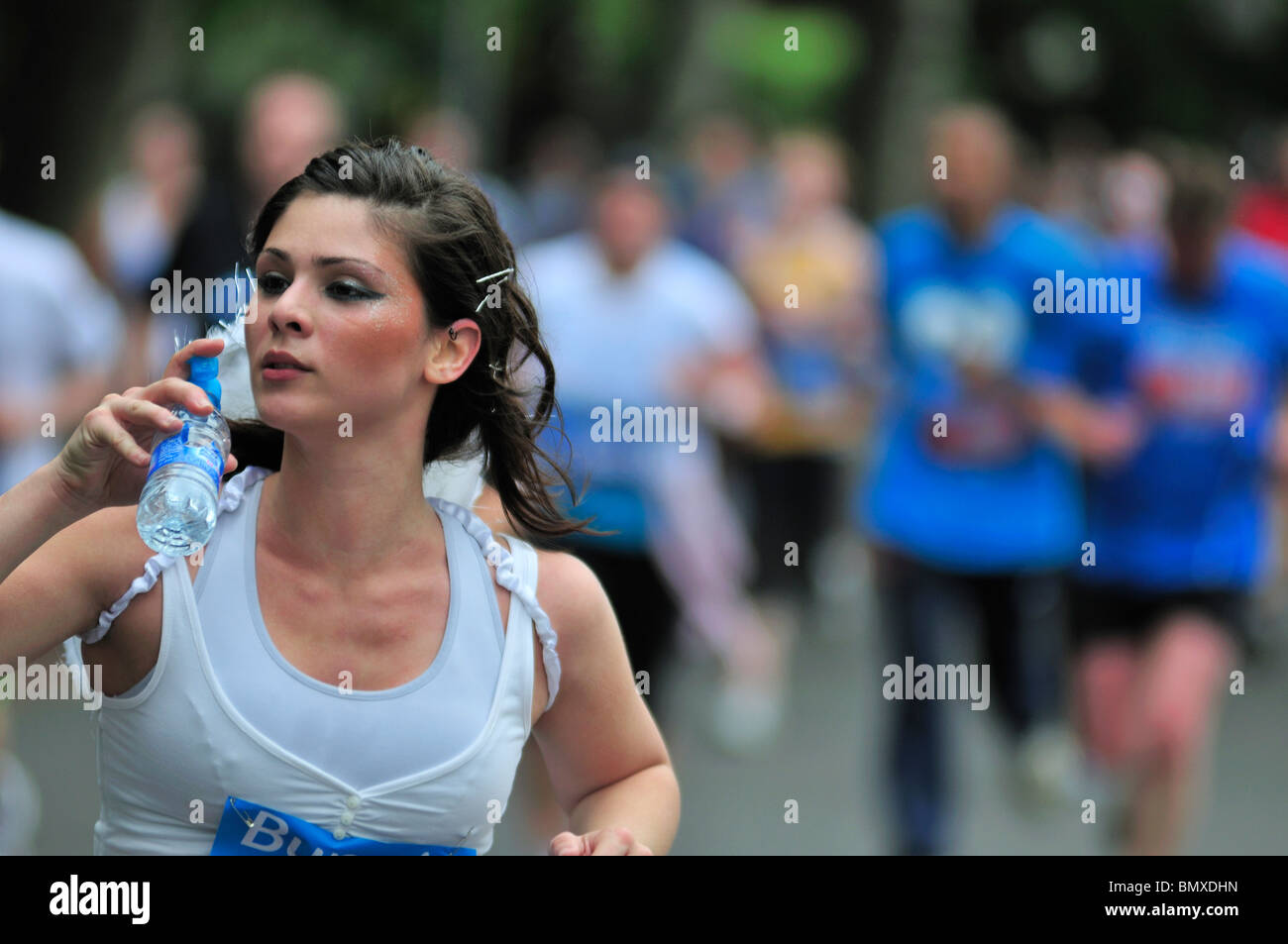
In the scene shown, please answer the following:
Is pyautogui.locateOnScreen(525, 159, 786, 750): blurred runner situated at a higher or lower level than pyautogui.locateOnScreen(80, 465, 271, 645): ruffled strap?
higher

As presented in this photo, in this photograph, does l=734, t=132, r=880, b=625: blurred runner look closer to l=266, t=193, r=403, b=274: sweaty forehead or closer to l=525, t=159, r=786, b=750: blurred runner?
l=525, t=159, r=786, b=750: blurred runner

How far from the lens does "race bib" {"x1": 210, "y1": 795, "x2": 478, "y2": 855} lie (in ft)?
8.88

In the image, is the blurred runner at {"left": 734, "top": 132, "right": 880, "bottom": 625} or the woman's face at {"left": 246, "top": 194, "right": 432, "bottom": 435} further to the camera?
the blurred runner at {"left": 734, "top": 132, "right": 880, "bottom": 625}

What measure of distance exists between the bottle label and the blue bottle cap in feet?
0.44

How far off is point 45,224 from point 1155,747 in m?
13.4

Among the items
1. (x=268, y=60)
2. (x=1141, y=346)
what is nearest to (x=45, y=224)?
(x=268, y=60)

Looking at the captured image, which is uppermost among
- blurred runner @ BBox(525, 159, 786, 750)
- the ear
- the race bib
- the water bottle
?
blurred runner @ BBox(525, 159, 786, 750)

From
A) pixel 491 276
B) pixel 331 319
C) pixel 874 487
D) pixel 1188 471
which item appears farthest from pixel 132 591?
pixel 874 487

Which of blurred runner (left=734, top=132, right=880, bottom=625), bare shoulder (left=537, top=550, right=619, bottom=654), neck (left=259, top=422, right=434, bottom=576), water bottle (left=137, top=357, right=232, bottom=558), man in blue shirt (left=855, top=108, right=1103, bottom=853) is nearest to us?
water bottle (left=137, top=357, right=232, bottom=558)

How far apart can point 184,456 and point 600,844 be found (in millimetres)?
806

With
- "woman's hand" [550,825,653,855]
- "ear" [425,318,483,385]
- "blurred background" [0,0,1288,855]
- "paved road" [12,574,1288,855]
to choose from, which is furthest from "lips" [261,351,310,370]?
Answer: "paved road" [12,574,1288,855]

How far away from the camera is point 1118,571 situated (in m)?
6.45
